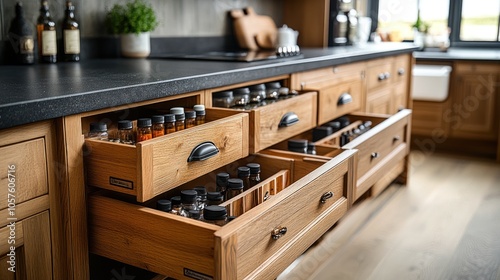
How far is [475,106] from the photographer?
3.98m

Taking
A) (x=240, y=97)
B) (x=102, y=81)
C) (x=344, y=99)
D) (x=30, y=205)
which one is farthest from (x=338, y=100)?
Answer: (x=30, y=205)

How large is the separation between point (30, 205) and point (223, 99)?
753 mm

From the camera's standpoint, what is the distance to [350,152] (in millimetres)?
1661

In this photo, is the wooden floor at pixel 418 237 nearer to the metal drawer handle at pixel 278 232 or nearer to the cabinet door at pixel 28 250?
the metal drawer handle at pixel 278 232

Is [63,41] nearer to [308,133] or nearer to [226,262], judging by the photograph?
[308,133]

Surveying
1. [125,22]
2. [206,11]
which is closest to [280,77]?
[125,22]

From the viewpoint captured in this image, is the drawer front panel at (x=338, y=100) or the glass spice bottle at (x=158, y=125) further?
the drawer front panel at (x=338, y=100)

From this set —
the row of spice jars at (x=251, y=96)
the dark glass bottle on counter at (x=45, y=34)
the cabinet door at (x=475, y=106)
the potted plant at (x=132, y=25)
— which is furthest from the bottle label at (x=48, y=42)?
the cabinet door at (x=475, y=106)

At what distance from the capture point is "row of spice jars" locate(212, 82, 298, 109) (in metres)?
1.70

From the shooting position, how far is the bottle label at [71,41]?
75.1 inches

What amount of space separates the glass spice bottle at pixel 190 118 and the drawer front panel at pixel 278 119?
200 millimetres

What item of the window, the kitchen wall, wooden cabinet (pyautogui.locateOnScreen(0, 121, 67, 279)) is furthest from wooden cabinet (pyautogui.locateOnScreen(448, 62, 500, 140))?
wooden cabinet (pyautogui.locateOnScreen(0, 121, 67, 279))

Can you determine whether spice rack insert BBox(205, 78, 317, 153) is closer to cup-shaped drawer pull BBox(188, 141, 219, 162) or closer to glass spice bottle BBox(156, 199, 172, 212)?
cup-shaped drawer pull BBox(188, 141, 219, 162)

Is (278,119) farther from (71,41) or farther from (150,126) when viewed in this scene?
(71,41)
